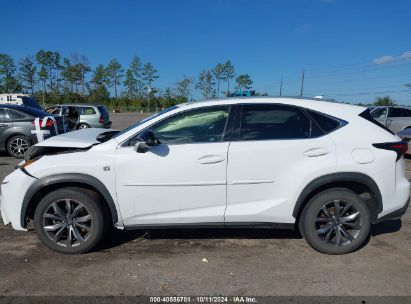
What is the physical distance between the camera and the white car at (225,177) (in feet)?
13.3

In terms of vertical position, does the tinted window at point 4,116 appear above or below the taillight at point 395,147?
below

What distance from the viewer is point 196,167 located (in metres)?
4.04

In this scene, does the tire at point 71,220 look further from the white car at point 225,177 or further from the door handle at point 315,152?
the door handle at point 315,152

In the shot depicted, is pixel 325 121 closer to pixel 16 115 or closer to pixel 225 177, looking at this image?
pixel 225 177

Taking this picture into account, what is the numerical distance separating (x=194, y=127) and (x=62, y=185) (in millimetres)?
1553

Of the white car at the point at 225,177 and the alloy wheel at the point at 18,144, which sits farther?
the alloy wheel at the point at 18,144

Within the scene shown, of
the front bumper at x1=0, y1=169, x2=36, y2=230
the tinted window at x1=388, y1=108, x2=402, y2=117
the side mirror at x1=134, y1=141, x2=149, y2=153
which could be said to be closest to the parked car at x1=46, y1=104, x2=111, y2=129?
the tinted window at x1=388, y1=108, x2=402, y2=117

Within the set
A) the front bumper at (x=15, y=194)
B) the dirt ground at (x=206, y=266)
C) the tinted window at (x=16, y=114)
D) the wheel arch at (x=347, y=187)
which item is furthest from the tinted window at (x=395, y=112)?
the front bumper at (x=15, y=194)

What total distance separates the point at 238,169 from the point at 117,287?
1647mm

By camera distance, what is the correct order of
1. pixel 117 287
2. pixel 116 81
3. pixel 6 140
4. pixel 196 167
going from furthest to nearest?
pixel 116 81
pixel 6 140
pixel 196 167
pixel 117 287

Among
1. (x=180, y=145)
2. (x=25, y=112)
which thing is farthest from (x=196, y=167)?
(x=25, y=112)

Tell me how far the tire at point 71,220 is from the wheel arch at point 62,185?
0.07 metres

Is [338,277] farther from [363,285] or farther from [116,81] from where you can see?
[116,81]

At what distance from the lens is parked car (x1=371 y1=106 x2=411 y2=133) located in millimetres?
13969
